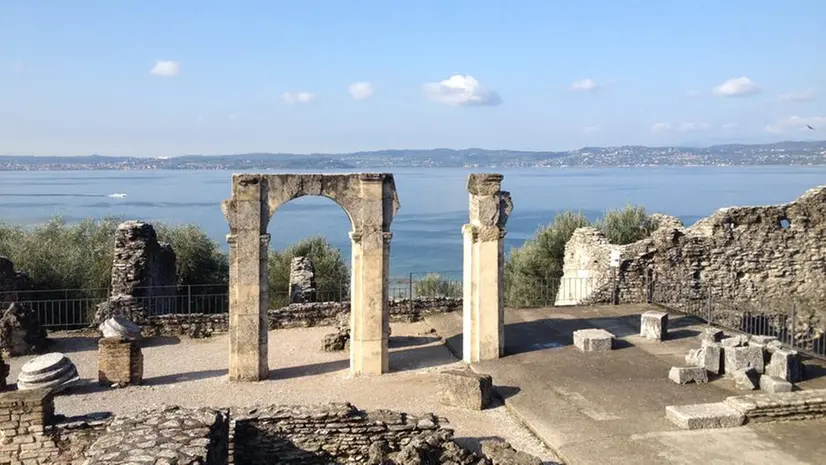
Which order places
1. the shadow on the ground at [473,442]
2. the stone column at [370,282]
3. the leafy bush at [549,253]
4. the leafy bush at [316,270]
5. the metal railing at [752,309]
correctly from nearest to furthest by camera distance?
the shadow on the ground at [473,442] → the stone column at [370,282] → the metal railing at [752,309] → the leafy bush at [316,270] → the leafy bush at [549,253]

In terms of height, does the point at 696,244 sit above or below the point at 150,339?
above

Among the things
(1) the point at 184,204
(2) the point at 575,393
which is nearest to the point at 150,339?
(2) the point at 575,393

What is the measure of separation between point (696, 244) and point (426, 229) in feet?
190

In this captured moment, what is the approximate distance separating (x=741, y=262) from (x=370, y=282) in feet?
43.6

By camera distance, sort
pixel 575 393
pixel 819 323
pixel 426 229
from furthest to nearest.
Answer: pixel 426 229, pixel 819 323, pixel 575 393

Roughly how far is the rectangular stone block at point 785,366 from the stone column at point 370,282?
7319mm

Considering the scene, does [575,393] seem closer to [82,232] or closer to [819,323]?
[819,323]

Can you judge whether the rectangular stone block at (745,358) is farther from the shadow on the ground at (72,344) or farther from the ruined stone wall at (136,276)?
the shadow on the ground at (72,344)

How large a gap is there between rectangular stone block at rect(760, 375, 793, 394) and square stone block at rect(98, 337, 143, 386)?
11731 mm

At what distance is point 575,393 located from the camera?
40.3 feet

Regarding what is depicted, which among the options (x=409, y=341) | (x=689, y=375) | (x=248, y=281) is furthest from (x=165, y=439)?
(x=689, y=375)

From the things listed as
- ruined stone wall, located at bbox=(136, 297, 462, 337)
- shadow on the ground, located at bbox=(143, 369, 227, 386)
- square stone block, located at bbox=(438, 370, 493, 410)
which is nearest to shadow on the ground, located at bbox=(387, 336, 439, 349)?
ruined stone wall, located at bbox=(136, 297, 462, 337)

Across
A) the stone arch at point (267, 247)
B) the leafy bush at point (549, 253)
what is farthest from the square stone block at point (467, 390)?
the leafy bush at point (549, 253)

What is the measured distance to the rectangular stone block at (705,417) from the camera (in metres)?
10.6
